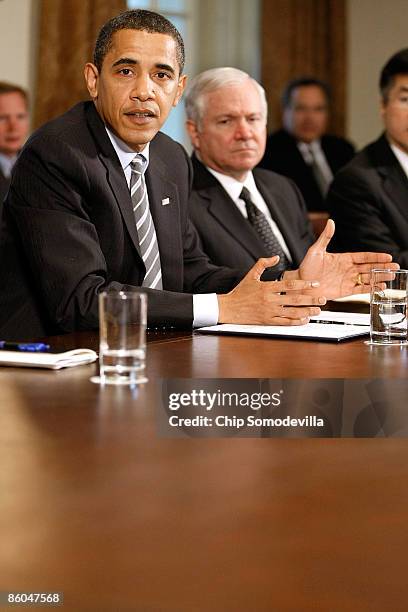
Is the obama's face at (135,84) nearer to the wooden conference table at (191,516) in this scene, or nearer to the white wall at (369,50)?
the wooden conference table at (191,516)

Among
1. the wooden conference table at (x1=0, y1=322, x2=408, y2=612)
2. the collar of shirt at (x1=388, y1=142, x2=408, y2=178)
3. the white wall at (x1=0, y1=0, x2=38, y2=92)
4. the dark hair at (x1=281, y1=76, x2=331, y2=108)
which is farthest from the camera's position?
the dark hair at (x1=281, y1=76, x2=331, y2=108)

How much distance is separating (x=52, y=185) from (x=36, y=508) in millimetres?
1634

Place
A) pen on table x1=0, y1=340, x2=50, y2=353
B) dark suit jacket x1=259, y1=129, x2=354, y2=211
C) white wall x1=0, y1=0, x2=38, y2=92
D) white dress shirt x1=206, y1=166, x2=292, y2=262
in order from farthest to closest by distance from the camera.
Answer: dark suit jacket x1=259, y1=129, x2=354, y2=211 → white wall x1=0, y1=0, x2=38, y2=92 → white dress shirt x1=206, y1=166, x2=292, y2=262 → pen on table x1=0, y1=340, x2=50, y2=353

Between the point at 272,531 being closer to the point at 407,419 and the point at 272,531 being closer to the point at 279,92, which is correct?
the point at 407,419

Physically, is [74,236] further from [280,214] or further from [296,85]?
[296,85]

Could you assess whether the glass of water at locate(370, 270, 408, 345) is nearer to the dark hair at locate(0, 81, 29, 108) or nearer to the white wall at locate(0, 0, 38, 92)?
the dark hair at locate(0, 81, 29, 108)

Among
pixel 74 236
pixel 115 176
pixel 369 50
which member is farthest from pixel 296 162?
pixel 74 236

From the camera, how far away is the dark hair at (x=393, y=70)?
4.57 metres

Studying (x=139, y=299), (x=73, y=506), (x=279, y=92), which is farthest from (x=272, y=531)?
(x=279, y=92)

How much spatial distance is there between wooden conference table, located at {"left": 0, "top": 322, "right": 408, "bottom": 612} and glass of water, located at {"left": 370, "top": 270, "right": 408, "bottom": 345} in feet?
2.78

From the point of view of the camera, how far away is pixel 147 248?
284 cm

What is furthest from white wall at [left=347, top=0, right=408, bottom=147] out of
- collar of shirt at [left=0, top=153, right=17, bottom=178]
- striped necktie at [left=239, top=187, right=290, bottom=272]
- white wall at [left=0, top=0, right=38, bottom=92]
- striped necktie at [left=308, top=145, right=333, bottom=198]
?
striped necktie at [left=239, top=187, right=290, bottom=272]

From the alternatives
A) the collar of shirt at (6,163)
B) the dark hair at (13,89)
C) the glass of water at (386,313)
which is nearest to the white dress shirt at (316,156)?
the dark hair at (13,89)

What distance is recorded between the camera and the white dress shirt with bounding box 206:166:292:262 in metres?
3.83
